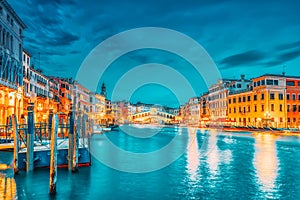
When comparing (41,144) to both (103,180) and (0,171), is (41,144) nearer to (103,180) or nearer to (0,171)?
(0,171)

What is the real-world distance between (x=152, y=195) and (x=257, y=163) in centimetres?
1179

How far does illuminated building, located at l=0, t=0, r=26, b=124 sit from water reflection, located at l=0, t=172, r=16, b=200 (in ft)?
58.0

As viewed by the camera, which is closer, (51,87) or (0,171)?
(0,171)

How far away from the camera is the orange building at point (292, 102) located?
68.4m

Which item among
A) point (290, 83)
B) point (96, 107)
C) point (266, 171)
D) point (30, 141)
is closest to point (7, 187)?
point (30, 141)

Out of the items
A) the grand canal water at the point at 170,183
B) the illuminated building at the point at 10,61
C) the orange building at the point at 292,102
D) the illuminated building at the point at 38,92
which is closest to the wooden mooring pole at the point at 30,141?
the grand canal water at the point at 170,183

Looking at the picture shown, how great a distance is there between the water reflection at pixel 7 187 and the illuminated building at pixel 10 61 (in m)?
17.7

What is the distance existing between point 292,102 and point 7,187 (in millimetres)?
66742

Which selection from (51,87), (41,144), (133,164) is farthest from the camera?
(51,87)

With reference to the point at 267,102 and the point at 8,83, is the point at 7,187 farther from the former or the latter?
the point at 267,102

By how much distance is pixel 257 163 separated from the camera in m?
22.6

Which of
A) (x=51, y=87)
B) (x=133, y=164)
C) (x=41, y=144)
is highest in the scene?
(x=51, y=87)

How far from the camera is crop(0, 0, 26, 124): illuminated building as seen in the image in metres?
32.0

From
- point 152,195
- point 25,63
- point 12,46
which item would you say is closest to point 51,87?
point 25,63
